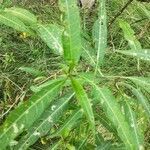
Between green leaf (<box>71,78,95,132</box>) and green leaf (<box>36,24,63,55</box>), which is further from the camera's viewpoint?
green leaf (<box>36,24,63,55</box>)

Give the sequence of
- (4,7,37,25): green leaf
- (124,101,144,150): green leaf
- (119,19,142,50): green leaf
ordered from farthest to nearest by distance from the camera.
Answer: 1. (119,19,142,50): green leaf
2. (4,7,37,25): green leaf
3. (124,101,144,150): green leaf

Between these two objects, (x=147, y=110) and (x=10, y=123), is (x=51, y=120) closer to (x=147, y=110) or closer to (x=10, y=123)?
(x=10, y=123)

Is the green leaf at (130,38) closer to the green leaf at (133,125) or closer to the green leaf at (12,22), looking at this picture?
the green leaf at (133,125)

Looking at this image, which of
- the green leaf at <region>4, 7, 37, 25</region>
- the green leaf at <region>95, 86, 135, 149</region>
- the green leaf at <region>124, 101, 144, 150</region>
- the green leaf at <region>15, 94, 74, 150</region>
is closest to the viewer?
the green leaf at <region>95, 86, 135, 149</region>

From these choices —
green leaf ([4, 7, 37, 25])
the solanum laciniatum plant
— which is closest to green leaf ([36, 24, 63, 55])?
the solanum laciniatum plant

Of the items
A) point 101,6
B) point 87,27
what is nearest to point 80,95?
point 101,6

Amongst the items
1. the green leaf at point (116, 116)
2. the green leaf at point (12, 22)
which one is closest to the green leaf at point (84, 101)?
the green leaf at point (116, 116)

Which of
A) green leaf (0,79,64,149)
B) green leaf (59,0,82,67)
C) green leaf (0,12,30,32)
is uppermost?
green leaf (0,12,30,32)

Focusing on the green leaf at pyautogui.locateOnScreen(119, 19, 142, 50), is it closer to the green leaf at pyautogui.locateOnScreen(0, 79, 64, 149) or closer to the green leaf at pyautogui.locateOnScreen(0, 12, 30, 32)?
the green leaf at pyautogui.locateOnScreen(0, 12, 30, 32)
